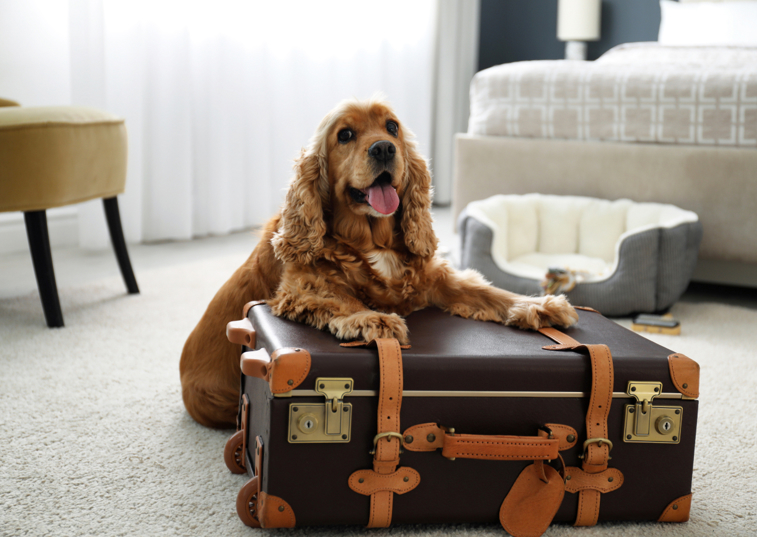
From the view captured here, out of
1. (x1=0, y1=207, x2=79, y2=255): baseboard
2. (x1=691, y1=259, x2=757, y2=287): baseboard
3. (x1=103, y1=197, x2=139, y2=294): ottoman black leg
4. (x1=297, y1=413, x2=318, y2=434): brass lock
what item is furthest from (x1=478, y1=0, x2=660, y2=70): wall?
(x1=297, y1=413, x2=318, y2=434): brass lock

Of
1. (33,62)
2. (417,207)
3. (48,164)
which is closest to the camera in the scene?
(417,207)

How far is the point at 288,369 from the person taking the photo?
1.04 metres

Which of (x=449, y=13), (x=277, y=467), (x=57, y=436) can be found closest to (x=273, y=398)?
(x=277, y=467)

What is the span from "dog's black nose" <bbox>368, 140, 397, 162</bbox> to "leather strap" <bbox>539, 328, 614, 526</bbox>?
0.47 meters

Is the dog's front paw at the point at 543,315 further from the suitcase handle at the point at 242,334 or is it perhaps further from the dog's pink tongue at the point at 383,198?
the suitcase handle at the point at 242,334

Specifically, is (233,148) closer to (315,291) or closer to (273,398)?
(315,291)

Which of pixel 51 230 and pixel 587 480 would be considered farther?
pixel 51 230

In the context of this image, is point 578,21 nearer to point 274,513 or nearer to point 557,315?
point 557,315

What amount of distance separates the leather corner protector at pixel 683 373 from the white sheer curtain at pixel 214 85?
286 centimetres

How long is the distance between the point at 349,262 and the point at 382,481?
44cm

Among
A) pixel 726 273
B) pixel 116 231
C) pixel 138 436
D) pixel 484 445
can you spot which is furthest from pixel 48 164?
pixel 726 273

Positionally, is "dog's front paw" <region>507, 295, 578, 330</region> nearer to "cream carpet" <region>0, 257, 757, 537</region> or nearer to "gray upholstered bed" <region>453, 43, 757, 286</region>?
"cream carpet" <region>0, 257, 757, 537</region>

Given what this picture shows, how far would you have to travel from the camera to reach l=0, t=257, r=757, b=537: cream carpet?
117 centimetres

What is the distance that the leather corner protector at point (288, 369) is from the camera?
1.04 m
